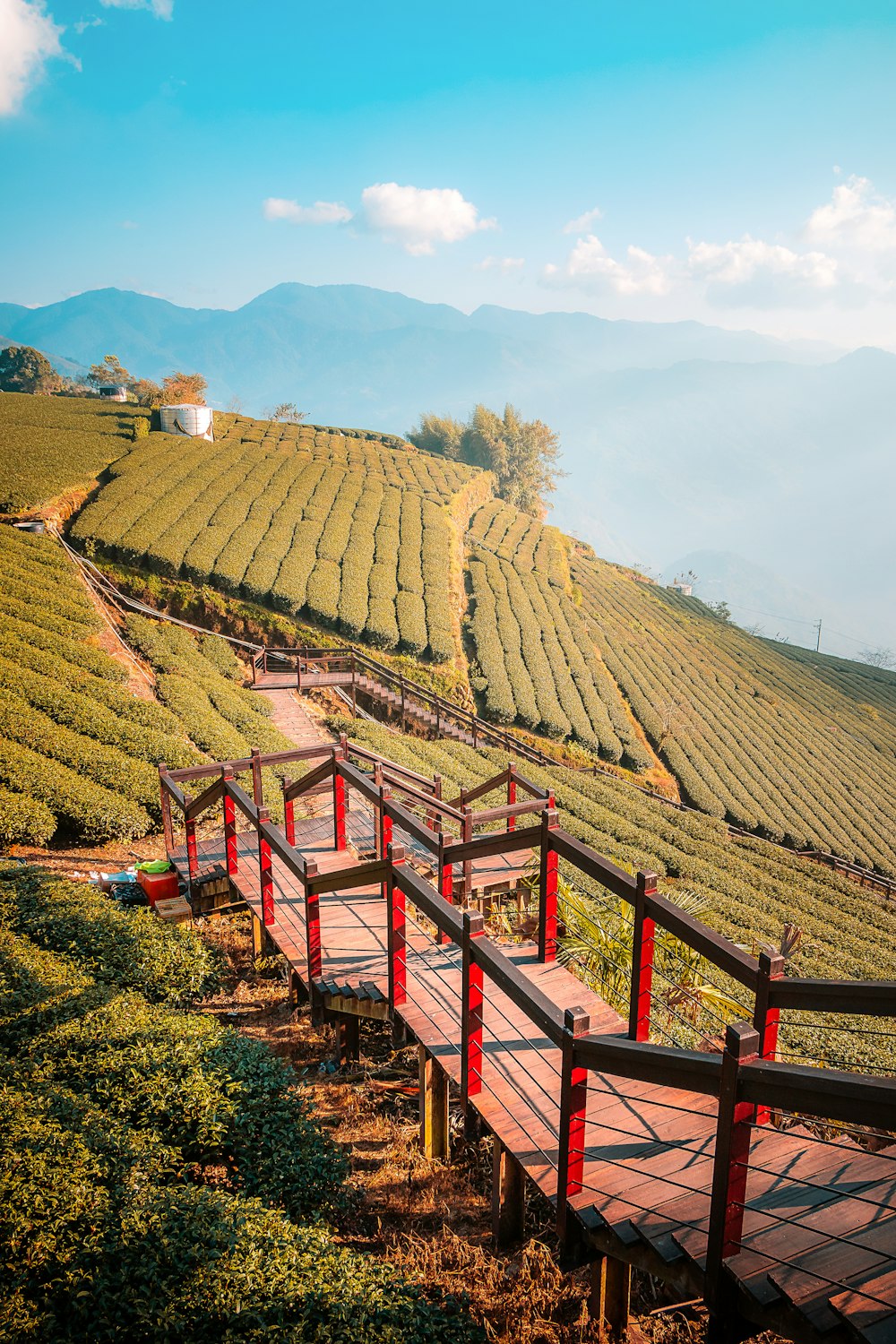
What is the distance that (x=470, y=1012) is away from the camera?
4.59 metres

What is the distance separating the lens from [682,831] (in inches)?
836

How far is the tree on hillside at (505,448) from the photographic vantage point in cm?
7944

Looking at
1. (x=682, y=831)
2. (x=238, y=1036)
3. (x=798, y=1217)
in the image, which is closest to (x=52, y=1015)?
(x=238, y=1036)

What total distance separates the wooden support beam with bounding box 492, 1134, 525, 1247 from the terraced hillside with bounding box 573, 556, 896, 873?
27831mm

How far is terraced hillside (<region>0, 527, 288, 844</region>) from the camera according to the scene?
1061 cm

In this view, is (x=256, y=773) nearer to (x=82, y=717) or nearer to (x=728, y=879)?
(x=82, y=717)

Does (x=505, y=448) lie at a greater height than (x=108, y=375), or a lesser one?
lesser

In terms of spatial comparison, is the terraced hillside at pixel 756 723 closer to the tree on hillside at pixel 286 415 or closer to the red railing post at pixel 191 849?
the red railing post at pixel 191 849

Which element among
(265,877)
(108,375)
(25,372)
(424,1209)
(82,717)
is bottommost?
(424,1209)

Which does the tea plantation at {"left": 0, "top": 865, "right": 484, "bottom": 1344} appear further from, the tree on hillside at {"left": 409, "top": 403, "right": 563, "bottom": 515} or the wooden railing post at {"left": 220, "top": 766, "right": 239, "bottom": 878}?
the tree on hillside at {"left": 409, "top": 403, "right": 563, "bottom": 515}

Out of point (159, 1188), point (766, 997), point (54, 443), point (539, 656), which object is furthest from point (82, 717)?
point (54, 443)

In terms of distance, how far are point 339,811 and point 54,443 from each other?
113 ft

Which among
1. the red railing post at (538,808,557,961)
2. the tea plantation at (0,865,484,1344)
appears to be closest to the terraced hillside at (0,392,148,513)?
the tea plantation at (0,865,484,1344)

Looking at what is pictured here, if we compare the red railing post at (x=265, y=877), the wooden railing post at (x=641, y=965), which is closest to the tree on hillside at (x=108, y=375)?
the red railing post at (x=265, y=877)
